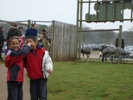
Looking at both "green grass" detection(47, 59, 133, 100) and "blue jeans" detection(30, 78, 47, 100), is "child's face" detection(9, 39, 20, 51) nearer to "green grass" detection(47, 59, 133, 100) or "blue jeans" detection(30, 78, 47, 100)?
"blue jeans" detection(30, 78, 47, 100)

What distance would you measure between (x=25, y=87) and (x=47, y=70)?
363cm

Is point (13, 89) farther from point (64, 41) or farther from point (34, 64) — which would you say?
point (64, 41)

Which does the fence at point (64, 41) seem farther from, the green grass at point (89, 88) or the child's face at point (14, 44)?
the child's face at point (14, 44)

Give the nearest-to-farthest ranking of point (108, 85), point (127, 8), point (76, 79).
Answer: point (108, 85) → point (76, 79) → point (127, 8)

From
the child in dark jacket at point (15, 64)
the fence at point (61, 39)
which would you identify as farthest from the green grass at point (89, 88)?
the fence at point (61, 39)

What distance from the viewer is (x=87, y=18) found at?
69.9 feet

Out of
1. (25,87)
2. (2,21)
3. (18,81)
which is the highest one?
(2,21)

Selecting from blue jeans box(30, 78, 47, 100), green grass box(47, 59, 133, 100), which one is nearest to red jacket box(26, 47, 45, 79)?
blue jeans box(30, 78, 47, 100)

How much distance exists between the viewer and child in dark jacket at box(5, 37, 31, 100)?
6142 mm

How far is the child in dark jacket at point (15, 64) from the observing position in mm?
6142

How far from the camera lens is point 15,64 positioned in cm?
623

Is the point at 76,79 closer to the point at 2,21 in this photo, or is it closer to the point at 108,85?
the point at 108,85

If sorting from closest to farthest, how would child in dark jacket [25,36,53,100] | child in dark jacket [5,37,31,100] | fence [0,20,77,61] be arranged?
child in dark jacket [5,37,31,100] < child in dark jacket [25,36,53,100] < fence [0,20,77,61]

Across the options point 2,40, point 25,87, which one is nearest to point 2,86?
point 25,87
